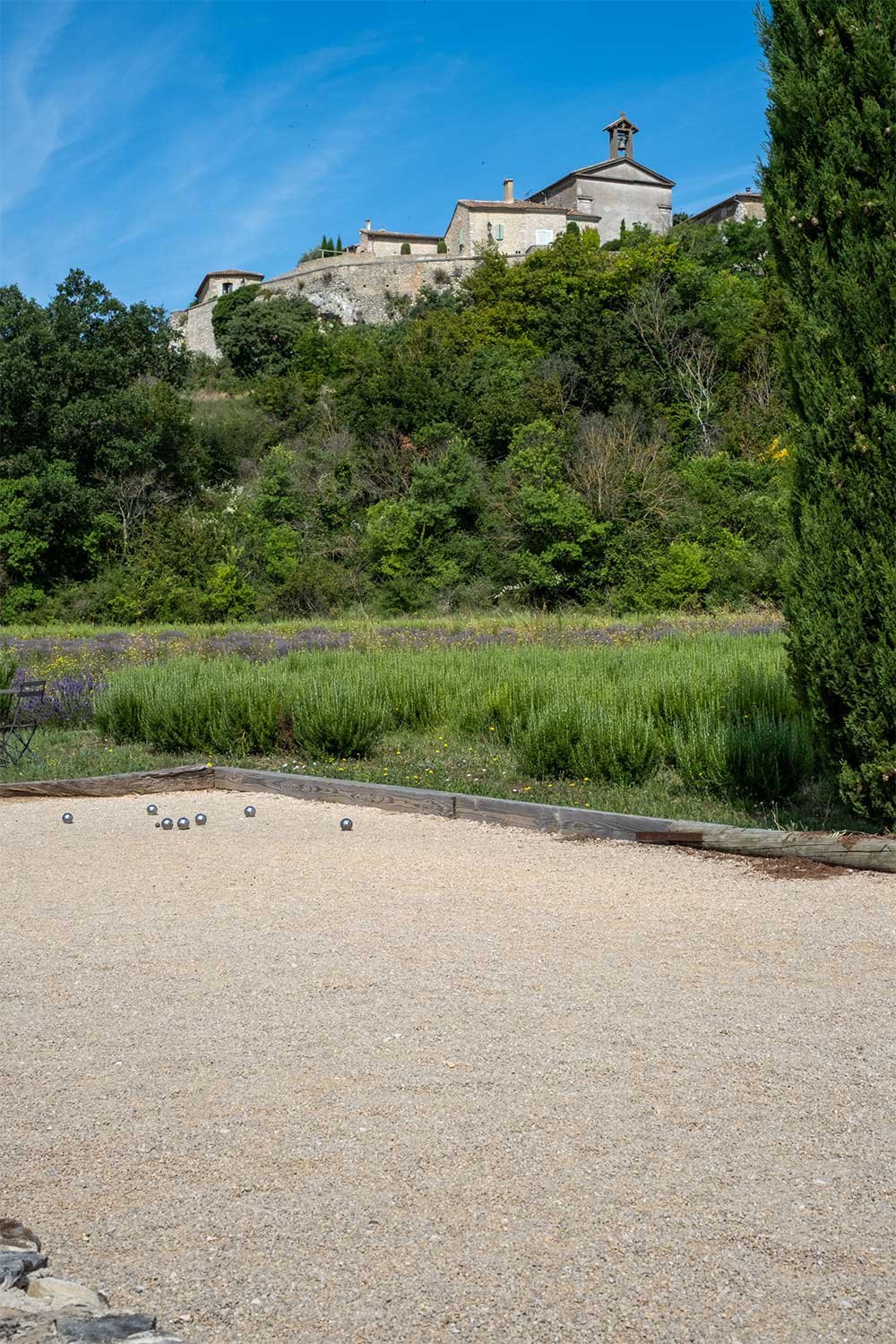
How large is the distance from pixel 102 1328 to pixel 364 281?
6307 centimetres

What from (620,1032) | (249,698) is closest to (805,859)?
(620,1032)

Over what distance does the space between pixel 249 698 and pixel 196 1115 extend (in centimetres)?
775

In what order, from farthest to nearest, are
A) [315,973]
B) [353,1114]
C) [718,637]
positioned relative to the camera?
[718,637] → [315,973] → [353,1114]

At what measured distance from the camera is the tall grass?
8.09 metres

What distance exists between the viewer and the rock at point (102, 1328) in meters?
1.93

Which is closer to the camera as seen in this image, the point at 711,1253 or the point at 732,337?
the point at 711,1253

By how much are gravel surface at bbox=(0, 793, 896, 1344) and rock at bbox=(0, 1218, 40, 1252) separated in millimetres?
95

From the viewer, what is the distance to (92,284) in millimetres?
35906

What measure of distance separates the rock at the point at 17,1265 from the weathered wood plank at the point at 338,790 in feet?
19.2

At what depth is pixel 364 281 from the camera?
201 feet

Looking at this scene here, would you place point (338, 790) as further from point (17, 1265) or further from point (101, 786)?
point (17, 1265)

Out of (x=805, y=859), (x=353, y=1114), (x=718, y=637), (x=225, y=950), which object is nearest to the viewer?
(x=353, y=1114)

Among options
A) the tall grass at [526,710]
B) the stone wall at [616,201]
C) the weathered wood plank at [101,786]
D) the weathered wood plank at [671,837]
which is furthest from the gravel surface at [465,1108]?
the stone wall at [616,201]

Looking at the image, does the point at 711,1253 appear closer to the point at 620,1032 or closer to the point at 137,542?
the point at 620,1032
